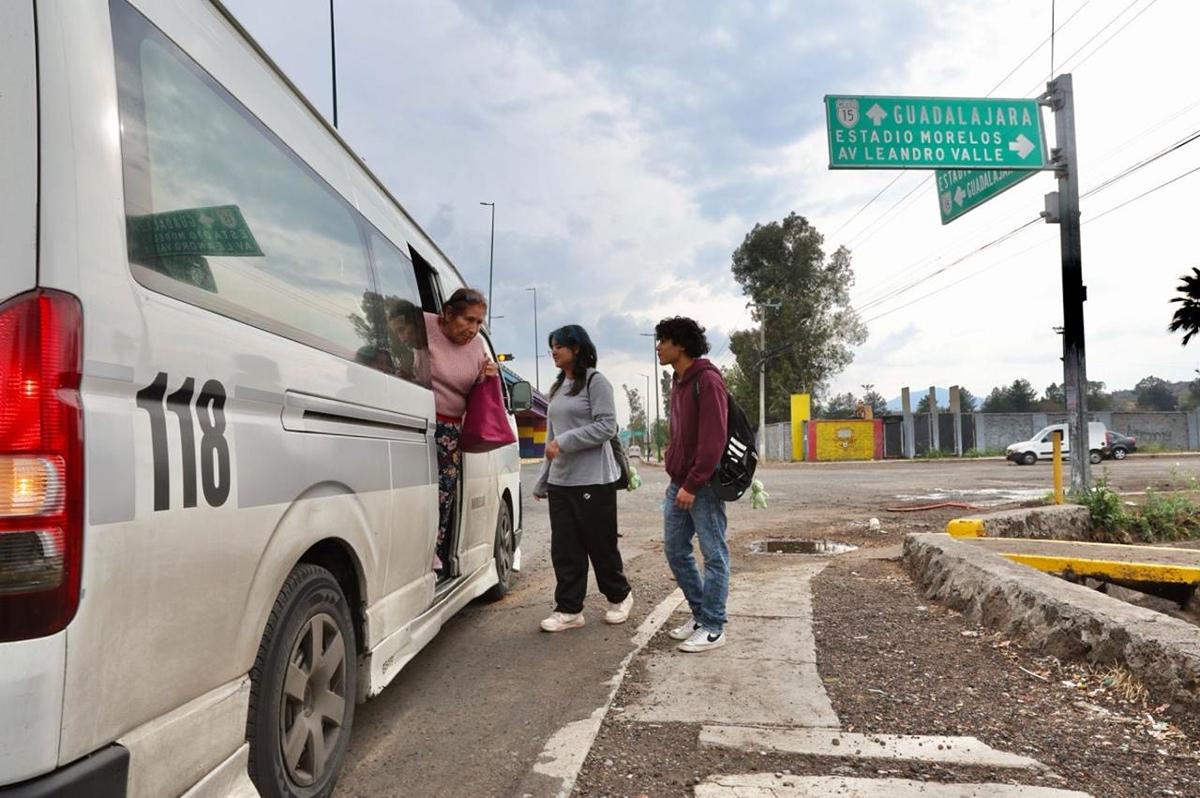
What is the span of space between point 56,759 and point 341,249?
6.35ft

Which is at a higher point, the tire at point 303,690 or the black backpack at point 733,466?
the black backpack at point 733,466

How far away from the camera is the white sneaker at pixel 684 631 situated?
14.2 feet

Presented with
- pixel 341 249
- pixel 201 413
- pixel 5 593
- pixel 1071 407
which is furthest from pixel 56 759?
pixel 1071 407

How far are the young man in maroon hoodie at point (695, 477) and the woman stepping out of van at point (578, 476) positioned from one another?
382mm

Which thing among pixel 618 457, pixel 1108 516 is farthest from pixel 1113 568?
pixel 618 457

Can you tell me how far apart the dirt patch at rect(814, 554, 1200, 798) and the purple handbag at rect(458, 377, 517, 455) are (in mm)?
1996

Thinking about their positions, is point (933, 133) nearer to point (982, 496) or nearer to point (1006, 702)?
point (982, 496)

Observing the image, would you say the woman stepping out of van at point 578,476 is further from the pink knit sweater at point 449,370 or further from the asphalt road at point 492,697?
the pink knit sweater at point 449,370

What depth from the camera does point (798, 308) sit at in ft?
153

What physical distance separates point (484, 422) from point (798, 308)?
146 ft

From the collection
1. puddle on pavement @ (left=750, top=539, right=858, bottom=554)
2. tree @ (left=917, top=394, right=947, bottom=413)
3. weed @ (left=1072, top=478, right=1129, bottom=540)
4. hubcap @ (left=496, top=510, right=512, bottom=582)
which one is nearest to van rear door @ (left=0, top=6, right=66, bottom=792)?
hubcap @ (left=496, top=510, right=512, bottom=582)

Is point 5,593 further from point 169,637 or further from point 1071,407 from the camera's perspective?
point 1071,407

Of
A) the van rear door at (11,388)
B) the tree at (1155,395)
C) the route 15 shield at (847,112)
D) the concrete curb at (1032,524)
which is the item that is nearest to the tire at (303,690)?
the van rear door at (11,388)

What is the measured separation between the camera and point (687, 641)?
4.17m
